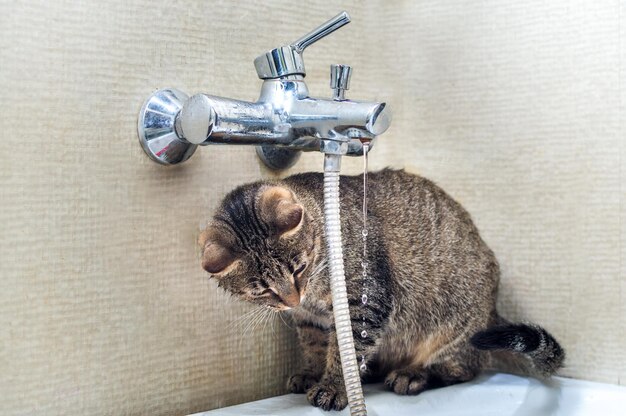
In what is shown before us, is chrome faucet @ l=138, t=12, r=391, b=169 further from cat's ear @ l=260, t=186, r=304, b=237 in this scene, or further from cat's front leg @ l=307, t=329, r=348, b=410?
cat's front leg @ l=307, t=329, r=348, b=410

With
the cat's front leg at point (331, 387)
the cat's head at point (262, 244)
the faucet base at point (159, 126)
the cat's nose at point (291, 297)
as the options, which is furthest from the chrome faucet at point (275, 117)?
the cat's front leg at point (331, 387)

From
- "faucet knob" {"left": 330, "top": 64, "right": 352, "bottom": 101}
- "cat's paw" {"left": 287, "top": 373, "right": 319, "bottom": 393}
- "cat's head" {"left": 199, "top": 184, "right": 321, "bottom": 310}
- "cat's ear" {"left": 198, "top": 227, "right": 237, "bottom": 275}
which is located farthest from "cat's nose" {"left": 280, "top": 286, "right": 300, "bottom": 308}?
"faucet knob" {"left": 330, "top": 64, "right": 352, "bottom": 101}

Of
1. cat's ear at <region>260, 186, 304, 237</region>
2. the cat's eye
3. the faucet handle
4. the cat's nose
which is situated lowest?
the cat's nose

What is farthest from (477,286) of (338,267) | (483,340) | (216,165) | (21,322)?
(21,322)

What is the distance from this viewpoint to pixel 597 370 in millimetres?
1378

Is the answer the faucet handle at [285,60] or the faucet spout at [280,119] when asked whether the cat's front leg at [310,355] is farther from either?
the faucet handle at [285,60]

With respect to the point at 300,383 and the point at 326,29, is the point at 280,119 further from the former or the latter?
the point at 300,383

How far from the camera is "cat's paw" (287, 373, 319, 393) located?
1.36 m

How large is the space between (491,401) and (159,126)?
2.55ft

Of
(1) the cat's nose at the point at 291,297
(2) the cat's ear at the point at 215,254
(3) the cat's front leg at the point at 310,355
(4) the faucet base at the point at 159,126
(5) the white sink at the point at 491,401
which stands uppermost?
(4) the faucet base at the point at 159,126

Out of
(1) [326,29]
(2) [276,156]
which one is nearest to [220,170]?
(2) [276,156]

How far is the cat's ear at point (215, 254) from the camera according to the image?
1.14 m

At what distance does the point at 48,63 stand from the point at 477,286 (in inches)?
35.0

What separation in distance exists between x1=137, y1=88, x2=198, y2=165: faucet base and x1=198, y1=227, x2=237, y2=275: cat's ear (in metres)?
0.14
